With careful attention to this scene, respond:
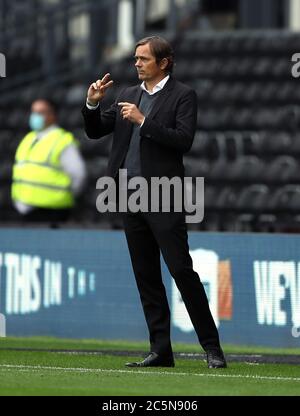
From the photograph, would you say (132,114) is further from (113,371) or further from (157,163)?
(113,371)

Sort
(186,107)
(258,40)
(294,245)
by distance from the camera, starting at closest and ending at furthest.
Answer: (186,107)
(294,245)
(258,40)

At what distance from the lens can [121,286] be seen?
12.8 meters

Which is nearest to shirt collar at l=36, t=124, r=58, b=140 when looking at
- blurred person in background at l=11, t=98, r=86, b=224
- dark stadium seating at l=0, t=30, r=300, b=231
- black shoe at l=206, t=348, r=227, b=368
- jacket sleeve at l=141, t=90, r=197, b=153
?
blurred person in background at l=11, t=98, r=86, b=224

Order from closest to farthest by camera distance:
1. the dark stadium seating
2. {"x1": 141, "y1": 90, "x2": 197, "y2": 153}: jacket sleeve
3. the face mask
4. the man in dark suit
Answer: {"x1": 141, "y1": 90, "x2": 197, "y2": 153}: jacket sleeve, the man in dark suit, the face mask, the dark stadium seating

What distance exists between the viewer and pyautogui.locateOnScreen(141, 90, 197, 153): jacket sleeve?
9.34 m

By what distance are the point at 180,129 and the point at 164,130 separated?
5.4 inches

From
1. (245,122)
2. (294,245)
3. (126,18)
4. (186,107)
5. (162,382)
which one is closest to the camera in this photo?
(162,382)

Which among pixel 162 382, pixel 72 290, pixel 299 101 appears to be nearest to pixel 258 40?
pixel 299 101

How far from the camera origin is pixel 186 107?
9.53m

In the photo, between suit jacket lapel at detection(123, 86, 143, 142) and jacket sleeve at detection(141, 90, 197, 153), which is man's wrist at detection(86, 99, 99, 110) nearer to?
suit jacket lapel at detection(123, 86, 143, 142)

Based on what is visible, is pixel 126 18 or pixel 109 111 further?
pixel 126 18

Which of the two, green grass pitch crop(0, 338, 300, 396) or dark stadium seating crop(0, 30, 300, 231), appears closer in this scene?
green grass pitch crop(0, 338, 300, 396)

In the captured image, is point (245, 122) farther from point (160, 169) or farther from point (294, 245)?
point (160, 169)

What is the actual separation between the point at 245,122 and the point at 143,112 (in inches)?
353
